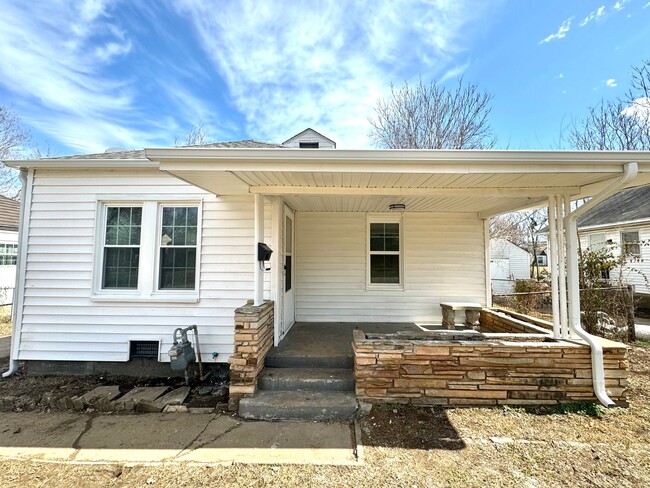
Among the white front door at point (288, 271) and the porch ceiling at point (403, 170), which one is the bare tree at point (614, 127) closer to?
the porch ceiling at point (403, 170)

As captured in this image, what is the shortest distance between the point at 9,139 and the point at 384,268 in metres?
20.8

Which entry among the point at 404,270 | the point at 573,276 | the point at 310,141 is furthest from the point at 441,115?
the point at 573,276

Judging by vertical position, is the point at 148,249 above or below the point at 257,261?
above

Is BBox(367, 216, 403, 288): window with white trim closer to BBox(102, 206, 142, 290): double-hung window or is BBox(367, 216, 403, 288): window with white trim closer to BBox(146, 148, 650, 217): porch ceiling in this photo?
BBox(146, 148, 650, 217): porch ceiling

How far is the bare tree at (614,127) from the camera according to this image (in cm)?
1183

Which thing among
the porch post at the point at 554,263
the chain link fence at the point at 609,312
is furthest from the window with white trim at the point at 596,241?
the porch post at the point at 554,263

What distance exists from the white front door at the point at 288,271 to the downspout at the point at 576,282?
12.5 feet

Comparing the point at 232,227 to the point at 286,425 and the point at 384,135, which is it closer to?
the point at 286,425

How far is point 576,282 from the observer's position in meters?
3.54

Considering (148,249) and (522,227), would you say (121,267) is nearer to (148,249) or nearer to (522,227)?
(148,249)

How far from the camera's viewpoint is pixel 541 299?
8.63 m

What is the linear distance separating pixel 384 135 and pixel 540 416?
44.6 feet

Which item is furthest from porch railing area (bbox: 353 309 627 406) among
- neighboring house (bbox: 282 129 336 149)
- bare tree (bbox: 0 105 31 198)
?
bare tree (bbox: 0 105 31 198)

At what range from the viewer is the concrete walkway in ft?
8.30
